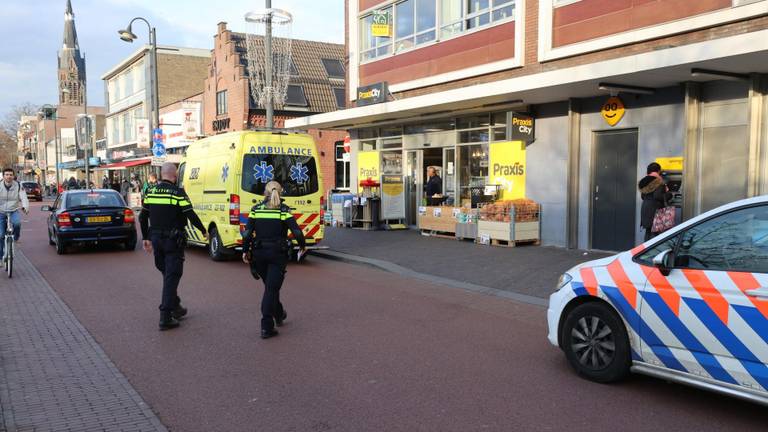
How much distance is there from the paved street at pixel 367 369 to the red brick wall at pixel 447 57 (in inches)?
306

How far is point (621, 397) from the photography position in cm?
476

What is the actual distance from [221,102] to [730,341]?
33.7m

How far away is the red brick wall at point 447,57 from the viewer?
14708mm

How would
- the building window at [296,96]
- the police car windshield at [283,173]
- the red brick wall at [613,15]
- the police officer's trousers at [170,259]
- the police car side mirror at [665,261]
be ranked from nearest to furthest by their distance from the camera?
the police car side mirror at [665,261]
the police officer's trousers at [170,259]
the red brick wall at [613,15]
the police car windshield at [283,173]
the building window at [296,96]

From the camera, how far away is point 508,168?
1464cm

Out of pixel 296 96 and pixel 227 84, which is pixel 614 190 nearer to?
pixel 296 96

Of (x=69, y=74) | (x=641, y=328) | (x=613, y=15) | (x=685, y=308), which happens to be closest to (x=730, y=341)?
(x=685, y=308)

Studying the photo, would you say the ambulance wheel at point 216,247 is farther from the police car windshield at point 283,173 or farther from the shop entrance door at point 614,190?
the shop entrance door at point 614,190

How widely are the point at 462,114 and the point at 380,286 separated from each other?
7384 millimetres

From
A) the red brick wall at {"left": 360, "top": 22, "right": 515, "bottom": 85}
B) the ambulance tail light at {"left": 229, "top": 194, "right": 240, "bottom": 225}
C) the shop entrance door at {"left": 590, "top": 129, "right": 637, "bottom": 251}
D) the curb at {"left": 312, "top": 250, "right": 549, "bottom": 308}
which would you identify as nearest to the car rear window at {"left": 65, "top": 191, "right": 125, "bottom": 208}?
the ambulance tail light at {"left": 229, "top": 194, "right": 240, "bottom": 225}

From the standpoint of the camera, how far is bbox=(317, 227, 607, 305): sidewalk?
9.77 m

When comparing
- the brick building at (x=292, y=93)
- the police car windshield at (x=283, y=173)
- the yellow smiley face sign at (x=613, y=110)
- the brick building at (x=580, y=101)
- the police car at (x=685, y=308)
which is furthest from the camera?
the brick building at (x=292, y=93)

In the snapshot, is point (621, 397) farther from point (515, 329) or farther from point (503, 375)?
point (515, 329)

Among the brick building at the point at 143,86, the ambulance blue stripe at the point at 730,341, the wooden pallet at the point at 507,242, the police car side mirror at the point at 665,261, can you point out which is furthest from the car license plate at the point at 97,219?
the brick building at the point at 143,86
